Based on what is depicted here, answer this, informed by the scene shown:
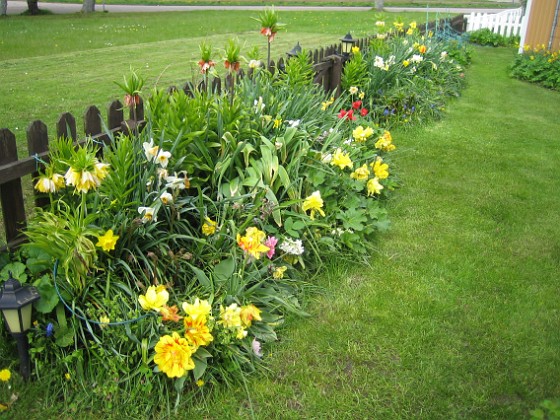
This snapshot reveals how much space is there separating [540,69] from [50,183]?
9.46 metres

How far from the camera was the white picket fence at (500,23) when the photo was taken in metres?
15.3

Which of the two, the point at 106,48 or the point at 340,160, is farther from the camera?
the point at 106,48

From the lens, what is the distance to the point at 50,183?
288cm

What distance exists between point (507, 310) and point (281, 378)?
1.42 m

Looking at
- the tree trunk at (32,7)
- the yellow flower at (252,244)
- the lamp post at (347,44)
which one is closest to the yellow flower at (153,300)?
the yellow flower at (252,244)

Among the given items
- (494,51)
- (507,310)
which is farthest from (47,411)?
(494,51)

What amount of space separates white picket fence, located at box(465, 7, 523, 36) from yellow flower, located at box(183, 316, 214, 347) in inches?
585

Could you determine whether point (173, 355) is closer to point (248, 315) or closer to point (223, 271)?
point (248, 315)

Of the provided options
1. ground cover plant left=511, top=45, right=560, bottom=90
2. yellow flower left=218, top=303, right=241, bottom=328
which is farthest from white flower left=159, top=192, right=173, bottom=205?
ground cover plant left=511, top=45, right=560, bottom=90

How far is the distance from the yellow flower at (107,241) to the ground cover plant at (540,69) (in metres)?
9.00

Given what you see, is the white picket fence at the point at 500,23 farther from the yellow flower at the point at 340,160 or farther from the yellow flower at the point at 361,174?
Answer: the yellow flower at the point at 340,160

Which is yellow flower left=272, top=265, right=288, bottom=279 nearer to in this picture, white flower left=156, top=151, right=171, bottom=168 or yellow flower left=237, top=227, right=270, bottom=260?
yellow flower left=237, top=227, right=270, bottom=260

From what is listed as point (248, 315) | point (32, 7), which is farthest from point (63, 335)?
point (32, 7)

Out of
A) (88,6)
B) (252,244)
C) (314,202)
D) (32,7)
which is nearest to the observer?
(252,244)
